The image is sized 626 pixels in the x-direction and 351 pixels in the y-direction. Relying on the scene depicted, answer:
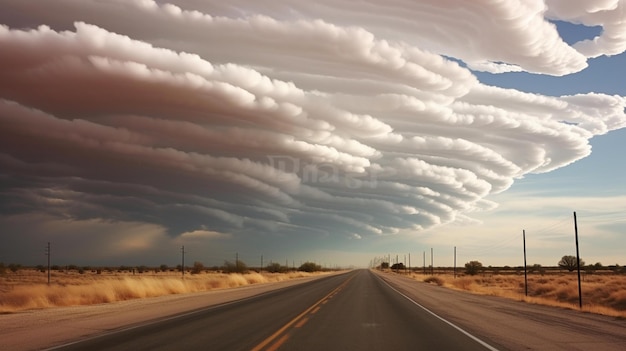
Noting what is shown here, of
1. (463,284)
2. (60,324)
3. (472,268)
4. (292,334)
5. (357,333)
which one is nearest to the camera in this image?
(292,334)

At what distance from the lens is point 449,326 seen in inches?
645

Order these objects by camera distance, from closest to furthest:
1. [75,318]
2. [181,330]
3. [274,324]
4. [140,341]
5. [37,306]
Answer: [140,341]
[181,330]
[274,324]
[75,318]
[37,306]

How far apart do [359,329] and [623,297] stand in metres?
29.3

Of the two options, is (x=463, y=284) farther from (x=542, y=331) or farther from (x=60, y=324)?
(x=60, y=324)

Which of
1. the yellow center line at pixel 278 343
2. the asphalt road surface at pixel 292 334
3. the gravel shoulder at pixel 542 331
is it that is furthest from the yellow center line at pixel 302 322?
the gravel shoulder at pixel 542 331

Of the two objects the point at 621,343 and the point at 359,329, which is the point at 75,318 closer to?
the point at 359,329

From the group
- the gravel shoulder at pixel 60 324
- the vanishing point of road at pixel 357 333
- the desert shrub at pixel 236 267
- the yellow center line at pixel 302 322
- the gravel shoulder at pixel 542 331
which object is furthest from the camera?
the desert shrub at pixel 236 267

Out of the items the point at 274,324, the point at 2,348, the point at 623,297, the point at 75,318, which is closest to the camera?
the point at 2,348

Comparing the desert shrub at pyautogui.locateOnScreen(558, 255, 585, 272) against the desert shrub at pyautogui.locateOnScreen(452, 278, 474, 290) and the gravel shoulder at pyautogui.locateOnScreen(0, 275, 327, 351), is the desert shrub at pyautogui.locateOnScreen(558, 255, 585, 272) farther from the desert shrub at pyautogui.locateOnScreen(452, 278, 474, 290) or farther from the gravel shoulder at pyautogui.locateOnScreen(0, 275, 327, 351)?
the gravel shoulder at pyautogui.locateOnScreen(0, 275, 327, 351)

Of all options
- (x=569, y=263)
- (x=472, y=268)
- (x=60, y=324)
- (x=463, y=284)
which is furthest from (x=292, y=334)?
(x=569, y=263)

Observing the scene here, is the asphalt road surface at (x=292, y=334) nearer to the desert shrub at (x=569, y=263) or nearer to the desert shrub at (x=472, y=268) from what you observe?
the desert shrub at (x=472, y=268)

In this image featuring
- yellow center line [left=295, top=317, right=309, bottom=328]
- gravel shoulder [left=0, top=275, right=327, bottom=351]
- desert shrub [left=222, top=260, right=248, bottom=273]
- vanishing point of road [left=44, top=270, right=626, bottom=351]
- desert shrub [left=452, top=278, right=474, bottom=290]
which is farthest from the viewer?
desert shrub [left=222, top=260, right=248, bottom=273]

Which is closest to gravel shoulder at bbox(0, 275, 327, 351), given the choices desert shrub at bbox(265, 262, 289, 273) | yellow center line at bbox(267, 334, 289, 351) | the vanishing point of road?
the vanishing point of road

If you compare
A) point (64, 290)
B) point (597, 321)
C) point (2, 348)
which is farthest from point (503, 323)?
point (64, 290)
